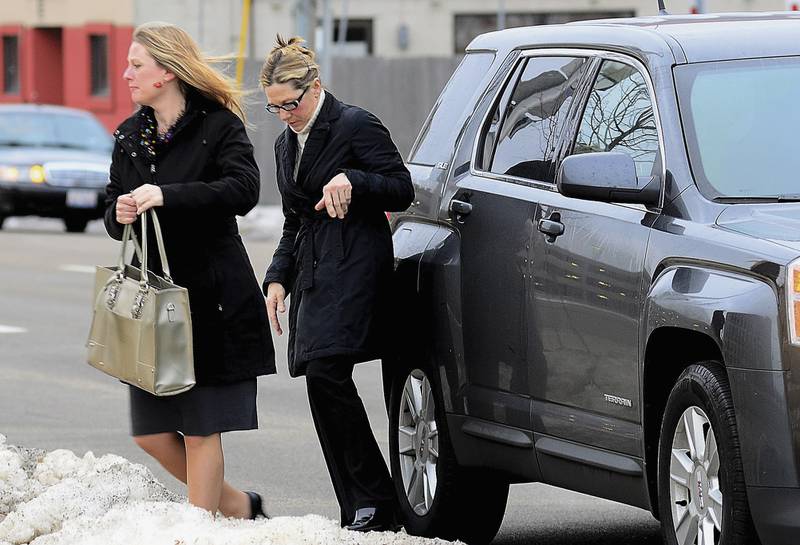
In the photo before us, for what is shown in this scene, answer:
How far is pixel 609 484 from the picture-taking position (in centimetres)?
597

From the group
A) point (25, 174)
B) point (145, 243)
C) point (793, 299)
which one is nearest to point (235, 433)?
point (145, 243)

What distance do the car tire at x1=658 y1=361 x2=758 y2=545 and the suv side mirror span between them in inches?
24.0

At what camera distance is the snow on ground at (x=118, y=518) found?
6.04 m

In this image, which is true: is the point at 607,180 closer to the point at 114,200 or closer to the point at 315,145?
the point at 315,145

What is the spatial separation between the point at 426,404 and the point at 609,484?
1279mm

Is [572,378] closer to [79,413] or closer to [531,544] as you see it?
[531,544]

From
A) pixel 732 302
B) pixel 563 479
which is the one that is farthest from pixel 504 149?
pixel 732 302

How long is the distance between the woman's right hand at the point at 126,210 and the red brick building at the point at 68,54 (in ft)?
123

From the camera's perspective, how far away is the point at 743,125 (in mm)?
5949

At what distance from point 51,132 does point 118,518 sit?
21.4 meters

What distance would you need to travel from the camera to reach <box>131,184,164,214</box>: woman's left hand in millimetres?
6266

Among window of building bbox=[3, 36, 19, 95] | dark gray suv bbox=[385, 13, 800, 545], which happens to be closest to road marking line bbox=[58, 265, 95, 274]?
dark gray suv bbox=[385, 13, 800, 545]

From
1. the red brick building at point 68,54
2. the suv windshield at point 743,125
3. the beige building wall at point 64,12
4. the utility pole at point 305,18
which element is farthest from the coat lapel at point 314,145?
the beige building wall at point 64,12

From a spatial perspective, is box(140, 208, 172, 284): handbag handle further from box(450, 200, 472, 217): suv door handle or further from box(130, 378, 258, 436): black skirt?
box(450, 200, 472, 217): suv door handle
